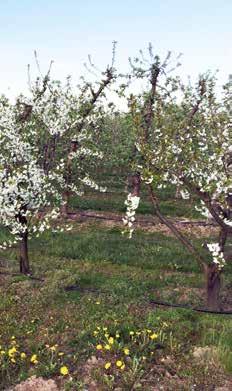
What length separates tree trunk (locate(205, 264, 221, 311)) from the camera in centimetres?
1234

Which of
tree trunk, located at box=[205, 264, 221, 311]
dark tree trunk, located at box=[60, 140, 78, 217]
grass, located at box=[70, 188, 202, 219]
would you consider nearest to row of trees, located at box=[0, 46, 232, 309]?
tree trunk, located at box=[205, 264, 221, 311]

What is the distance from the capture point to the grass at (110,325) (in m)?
8.86

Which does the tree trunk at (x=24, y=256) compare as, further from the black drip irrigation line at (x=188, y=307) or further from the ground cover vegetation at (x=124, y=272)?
the black drip irrigation line at (x=188, y=307)

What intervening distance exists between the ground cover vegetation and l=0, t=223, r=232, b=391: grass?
3cm

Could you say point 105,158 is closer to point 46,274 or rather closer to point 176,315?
point 46,274

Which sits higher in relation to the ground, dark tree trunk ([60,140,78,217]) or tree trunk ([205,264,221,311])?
dark tree trunk ([60,140,78,217])

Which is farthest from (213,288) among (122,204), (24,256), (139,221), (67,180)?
(122,204)

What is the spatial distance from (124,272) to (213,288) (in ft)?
12.2

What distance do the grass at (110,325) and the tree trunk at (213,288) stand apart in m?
0.61

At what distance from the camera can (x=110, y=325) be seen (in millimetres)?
10320

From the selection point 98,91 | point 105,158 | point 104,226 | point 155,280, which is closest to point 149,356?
point 155,280

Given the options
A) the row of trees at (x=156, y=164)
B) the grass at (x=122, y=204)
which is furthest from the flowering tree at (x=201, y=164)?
the grass at (x=122, y=204)

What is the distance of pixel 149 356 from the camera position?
941 cm

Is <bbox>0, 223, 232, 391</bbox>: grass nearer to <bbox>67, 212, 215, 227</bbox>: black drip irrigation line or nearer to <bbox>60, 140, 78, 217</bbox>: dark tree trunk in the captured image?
<bbox>67, 212, 215, 227</bbox>: black drip irrigation line
